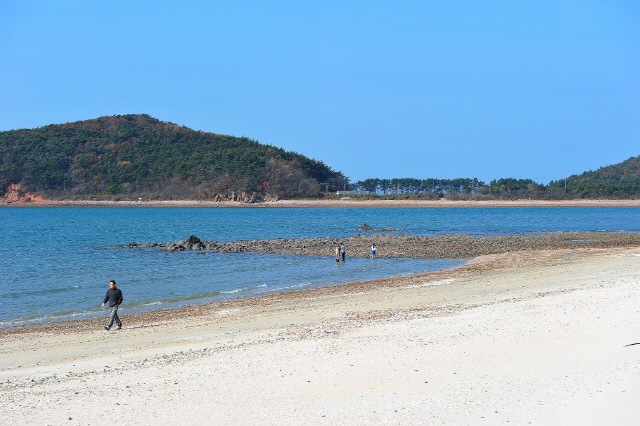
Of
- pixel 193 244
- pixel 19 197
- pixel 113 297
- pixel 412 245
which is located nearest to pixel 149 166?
pixel 19 197

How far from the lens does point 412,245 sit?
118 feet

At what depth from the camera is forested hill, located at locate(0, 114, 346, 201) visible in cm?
14525

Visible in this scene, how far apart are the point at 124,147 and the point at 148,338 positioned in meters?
166

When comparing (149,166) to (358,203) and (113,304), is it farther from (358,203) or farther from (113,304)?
(113,304)

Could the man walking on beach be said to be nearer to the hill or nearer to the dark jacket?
the dark jacket

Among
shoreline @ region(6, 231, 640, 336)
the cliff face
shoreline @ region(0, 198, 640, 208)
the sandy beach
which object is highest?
the cliff face

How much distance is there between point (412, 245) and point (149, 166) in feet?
448

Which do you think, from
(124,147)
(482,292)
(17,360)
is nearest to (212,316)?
(17,360)

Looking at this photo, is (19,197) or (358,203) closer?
(358,203)

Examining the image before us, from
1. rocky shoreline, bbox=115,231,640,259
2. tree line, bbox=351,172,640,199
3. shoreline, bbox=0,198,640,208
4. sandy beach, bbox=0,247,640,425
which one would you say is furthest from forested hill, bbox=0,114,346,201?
sandy beach, bbox=0,247,640,425

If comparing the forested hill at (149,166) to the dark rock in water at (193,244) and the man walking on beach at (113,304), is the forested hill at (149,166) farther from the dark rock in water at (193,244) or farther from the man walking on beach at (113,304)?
the man walking on beach at (113,304)

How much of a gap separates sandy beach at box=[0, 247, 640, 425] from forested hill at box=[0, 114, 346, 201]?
419 ft

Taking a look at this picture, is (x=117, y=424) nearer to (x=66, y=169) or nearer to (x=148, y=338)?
(x=148, y=338)

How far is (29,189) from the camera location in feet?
475
